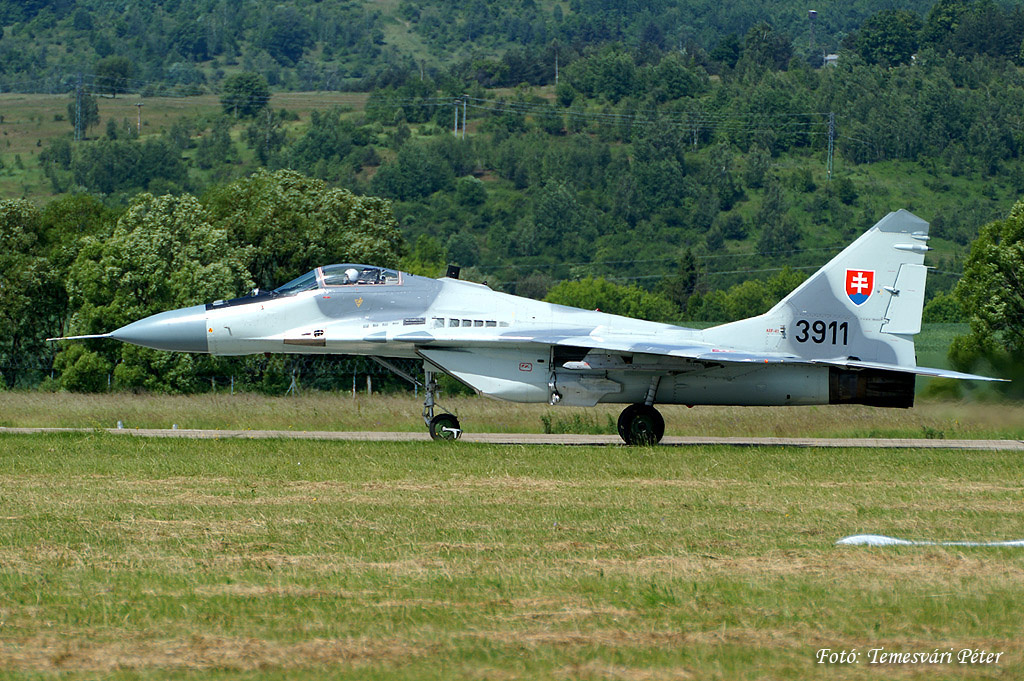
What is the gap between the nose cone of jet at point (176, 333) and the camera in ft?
73.0

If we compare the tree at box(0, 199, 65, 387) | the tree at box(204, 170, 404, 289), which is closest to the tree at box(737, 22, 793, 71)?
the tree at box(204, 170, 404, 289)

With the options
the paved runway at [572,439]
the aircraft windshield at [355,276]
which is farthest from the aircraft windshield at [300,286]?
the paved runway at [572,439]

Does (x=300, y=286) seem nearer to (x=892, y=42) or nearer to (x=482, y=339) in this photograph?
(x=482, y=339)

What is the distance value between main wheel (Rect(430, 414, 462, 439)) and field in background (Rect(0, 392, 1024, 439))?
3.69 m

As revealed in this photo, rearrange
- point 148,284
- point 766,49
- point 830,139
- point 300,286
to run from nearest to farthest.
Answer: point 300,286, point 148,284, point 830,139, point 766,49

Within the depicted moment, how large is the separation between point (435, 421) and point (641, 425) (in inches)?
143

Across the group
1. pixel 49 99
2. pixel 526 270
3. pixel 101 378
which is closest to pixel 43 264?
pixel 101 378

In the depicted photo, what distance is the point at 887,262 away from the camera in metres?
22.6

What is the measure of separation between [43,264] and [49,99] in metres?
144

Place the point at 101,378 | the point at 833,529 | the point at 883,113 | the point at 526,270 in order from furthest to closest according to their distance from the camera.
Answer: the point at 883,113 < the point at 526,270 < the point at 101,378 < the point at 833,529

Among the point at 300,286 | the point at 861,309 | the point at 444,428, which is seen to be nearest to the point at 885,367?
the point at 861,309

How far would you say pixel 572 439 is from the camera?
2433 centimetres

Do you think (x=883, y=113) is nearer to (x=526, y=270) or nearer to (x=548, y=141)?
(x=548, y=141)

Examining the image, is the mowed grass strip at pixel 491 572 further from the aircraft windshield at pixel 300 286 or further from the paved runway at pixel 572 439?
the paved runway at pixel 572 439
